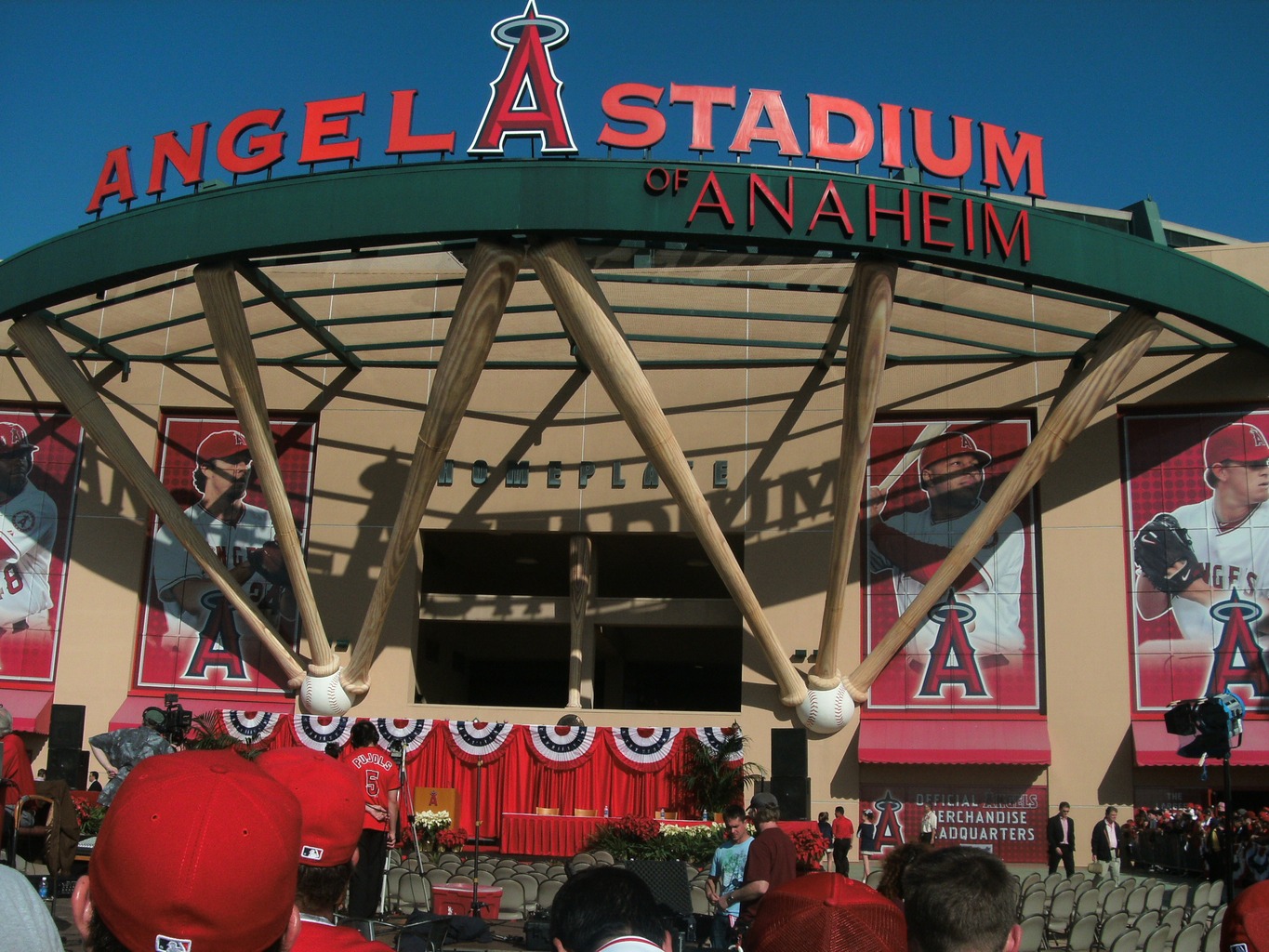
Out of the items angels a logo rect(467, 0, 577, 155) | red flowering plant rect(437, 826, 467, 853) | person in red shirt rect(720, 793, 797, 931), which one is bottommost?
red flowering plant rect(437, 826, 467, 853)

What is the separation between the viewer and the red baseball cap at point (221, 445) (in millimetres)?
29734

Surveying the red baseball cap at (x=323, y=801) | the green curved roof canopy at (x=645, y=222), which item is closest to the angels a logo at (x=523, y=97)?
the green curved roof canopy at (x=645, y=222)

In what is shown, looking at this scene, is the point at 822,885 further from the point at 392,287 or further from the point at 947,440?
the point at 947,440

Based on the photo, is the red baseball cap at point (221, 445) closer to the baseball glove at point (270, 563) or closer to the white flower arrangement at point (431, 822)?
the baseball glove at point (270, 563)

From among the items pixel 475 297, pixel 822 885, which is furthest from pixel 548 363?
pixel 822 885

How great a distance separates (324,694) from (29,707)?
7.32 metres

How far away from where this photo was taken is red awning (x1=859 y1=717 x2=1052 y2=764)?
25906 mm

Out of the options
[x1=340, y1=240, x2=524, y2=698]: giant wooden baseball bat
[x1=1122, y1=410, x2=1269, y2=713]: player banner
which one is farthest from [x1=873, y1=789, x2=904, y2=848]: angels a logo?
[x1=340, y1=240, x2=524, y2=698]: giant wooden baseball bat

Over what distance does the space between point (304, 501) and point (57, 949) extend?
91.3ft

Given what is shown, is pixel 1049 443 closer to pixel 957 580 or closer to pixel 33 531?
pixel 957 580

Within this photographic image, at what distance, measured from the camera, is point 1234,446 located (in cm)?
2659

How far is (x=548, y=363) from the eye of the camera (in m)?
28.9

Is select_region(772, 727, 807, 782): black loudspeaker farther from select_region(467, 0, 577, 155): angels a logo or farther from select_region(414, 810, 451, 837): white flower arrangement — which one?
select_region(467, 0, 577, 155): angels a logo

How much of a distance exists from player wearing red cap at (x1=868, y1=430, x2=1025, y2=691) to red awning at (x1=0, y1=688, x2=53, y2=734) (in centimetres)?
1926
